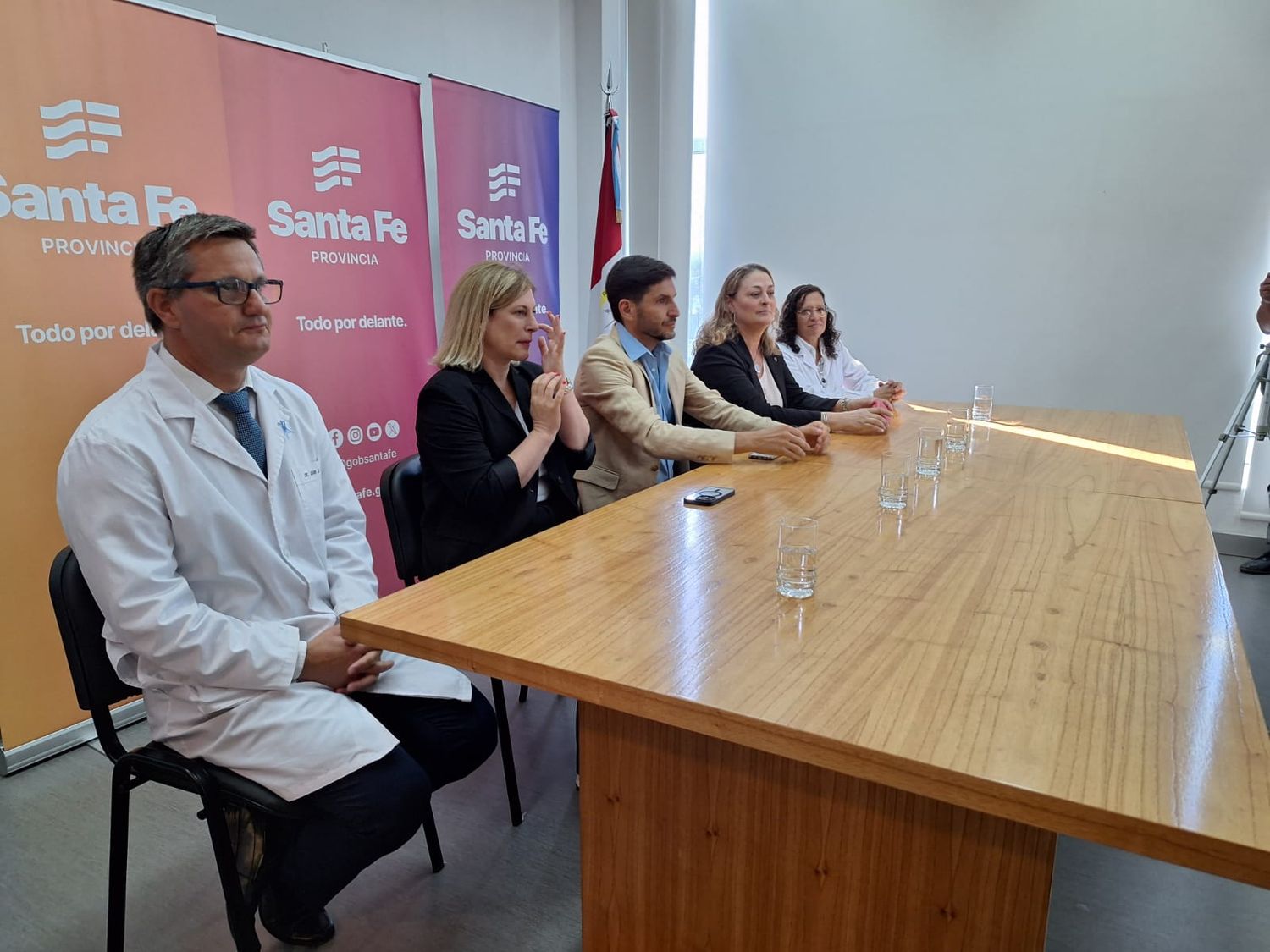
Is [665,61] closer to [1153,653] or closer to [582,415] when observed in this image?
[582,415]

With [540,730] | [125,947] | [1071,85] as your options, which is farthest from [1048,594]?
[1071,85]

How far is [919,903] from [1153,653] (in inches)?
17.7

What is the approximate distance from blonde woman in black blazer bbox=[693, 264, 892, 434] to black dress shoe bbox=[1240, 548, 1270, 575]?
2.17 metres

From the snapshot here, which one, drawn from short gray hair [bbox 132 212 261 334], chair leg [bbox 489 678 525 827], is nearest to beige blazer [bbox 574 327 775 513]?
chair leg [bbox 489 678 525 827]

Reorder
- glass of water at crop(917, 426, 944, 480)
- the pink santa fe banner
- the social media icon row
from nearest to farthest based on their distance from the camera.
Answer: glass of water at crop(917, 426, 944, 480)
the pink santa fe banner
the social media icon row

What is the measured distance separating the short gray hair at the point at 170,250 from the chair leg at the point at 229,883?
83 centimetres

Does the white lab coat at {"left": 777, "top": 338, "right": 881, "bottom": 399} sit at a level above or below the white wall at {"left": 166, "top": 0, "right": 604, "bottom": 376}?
below

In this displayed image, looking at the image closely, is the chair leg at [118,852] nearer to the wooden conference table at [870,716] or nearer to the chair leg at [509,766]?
the wooden conference table at [870,716]

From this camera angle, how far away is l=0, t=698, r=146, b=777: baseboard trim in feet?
7.32

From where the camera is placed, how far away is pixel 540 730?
8.10 ft

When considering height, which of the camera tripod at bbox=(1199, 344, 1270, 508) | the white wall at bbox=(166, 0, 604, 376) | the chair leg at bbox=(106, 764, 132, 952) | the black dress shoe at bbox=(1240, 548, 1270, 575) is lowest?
the black dress shoe at bbox=(1240, 548, 1270, 575)

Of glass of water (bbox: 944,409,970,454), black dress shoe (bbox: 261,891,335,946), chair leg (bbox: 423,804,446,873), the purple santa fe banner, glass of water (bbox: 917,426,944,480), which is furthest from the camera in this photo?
the purple santa fe banner

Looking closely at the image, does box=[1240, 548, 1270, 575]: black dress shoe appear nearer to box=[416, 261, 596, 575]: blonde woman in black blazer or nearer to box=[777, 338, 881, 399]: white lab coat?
box=[777, 338, 881, 399]: white lab coat

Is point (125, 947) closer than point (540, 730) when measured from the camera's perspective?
Yes
